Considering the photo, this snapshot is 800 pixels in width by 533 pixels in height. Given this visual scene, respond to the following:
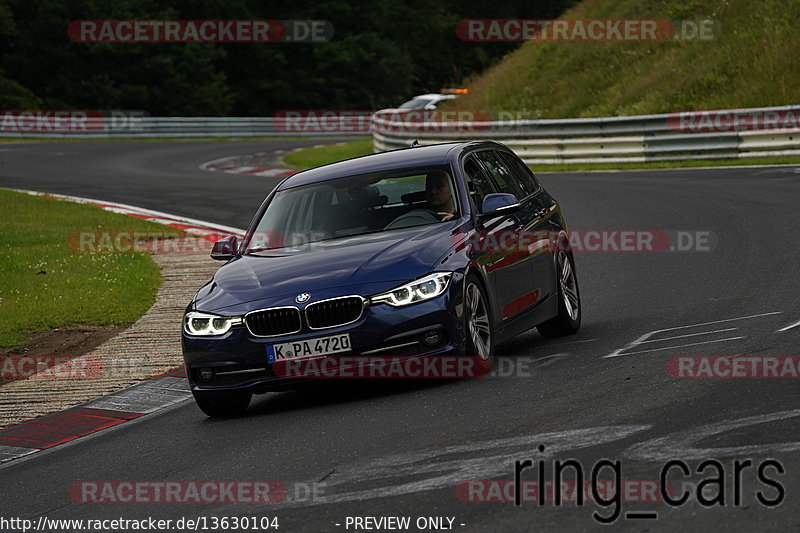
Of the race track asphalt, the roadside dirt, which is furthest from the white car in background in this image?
the roadside dirt

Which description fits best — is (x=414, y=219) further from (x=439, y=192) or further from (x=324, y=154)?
(x=324, y=154)

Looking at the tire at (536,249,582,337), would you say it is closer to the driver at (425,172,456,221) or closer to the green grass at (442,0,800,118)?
the driver at (425,172,456,221)

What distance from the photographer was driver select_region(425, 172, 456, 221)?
32.0ft

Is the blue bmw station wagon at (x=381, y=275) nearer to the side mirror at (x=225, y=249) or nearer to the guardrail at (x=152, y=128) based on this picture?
the side mirror at (x=225, y=249)

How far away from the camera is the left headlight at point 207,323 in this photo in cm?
870

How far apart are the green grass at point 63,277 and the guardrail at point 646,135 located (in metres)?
10.8

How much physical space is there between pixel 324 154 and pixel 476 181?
91.4 feet

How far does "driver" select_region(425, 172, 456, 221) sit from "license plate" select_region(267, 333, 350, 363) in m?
1.60

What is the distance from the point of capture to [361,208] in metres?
9.91

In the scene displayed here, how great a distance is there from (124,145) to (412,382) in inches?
1437

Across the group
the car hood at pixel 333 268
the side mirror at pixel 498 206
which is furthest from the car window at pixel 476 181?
the car hood at pixel 333 268

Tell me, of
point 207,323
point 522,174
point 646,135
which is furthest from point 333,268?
point 646,135

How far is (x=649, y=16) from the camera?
3862 cm

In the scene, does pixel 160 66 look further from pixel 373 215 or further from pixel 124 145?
pixel 373 215
